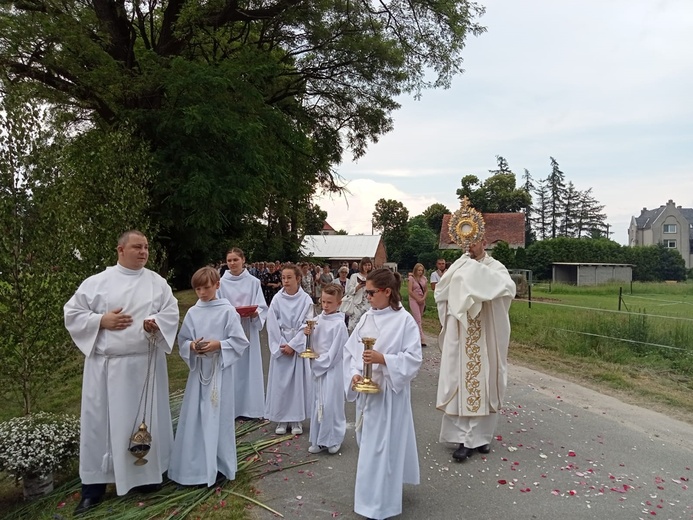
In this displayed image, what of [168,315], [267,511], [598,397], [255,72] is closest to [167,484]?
[267,511]

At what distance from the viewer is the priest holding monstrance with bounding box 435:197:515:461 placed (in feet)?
17.8

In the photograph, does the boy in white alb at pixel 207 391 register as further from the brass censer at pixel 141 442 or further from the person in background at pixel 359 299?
the person in background at pixel 359 299

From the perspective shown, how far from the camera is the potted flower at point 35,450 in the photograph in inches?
176

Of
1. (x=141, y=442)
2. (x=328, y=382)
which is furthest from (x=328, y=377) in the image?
(x=141, y=442)

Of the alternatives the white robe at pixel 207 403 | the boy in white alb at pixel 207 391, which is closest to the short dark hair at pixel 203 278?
the boy in white alb at pixel 207 391

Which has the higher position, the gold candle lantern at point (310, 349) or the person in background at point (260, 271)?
the person in background at point (260, 271)

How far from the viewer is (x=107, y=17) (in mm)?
12695

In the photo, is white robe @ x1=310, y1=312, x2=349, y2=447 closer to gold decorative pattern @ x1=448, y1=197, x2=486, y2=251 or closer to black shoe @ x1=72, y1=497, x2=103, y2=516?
gold decorative pattern @ x1=448, y1=197, x2=486, y2=251

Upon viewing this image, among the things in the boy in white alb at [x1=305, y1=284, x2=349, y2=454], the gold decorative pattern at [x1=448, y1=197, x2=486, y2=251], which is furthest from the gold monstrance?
the gold decorative pattern at [x1=448, y1=197, x2=486, y2=251]

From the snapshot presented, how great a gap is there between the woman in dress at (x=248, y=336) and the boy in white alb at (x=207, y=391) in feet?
6.03

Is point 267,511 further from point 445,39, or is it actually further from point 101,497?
point 445,39

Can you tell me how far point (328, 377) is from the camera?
5.70 m

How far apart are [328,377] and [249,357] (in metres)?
1.44

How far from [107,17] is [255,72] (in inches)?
154
